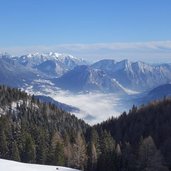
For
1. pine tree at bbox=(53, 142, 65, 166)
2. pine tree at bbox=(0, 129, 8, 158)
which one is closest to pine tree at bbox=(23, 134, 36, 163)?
pine tree at bbox=(0, 129, 8, 158)

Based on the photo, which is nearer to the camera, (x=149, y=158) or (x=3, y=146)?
(x=149, y=158)

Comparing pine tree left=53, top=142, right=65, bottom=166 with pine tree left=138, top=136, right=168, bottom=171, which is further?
pine tree left=138, top=136, right=168, bottom=171

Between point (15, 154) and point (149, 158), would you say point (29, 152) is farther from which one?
point (149, 158)

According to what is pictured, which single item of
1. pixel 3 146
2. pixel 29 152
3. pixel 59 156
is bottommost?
pixel 3 146

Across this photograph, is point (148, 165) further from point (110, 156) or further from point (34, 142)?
point (34, 142)

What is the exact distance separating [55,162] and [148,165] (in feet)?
100

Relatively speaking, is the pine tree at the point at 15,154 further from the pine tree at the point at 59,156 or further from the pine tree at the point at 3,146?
the pine tree at the point at 59,156

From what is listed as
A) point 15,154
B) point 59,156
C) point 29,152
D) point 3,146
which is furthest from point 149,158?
point 3,146

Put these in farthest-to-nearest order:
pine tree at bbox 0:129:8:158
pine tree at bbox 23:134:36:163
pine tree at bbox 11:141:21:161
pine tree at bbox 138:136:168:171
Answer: pine tree at bbox 0:129:8:158 → pine tree at bbox 23:134:36:163 → pine tree at bbox 11:141:21:161 → pine tree at bbox 138:136:168:171

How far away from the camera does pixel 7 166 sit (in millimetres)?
93438

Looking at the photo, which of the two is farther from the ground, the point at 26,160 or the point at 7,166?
the point at 7,166

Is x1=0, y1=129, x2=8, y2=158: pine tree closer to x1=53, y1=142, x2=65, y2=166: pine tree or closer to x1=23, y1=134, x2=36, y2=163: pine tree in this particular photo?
x1=23, y1=134, x2=36, y2=163: pine tree

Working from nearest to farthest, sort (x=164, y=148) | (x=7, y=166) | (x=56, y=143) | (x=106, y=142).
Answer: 1. (x=7, y=166)
2. (x=56, y=143)
3. (x=106, y=142)
4. (x=164, y=148)

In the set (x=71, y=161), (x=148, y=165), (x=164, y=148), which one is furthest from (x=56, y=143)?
(x=164, y=148)
